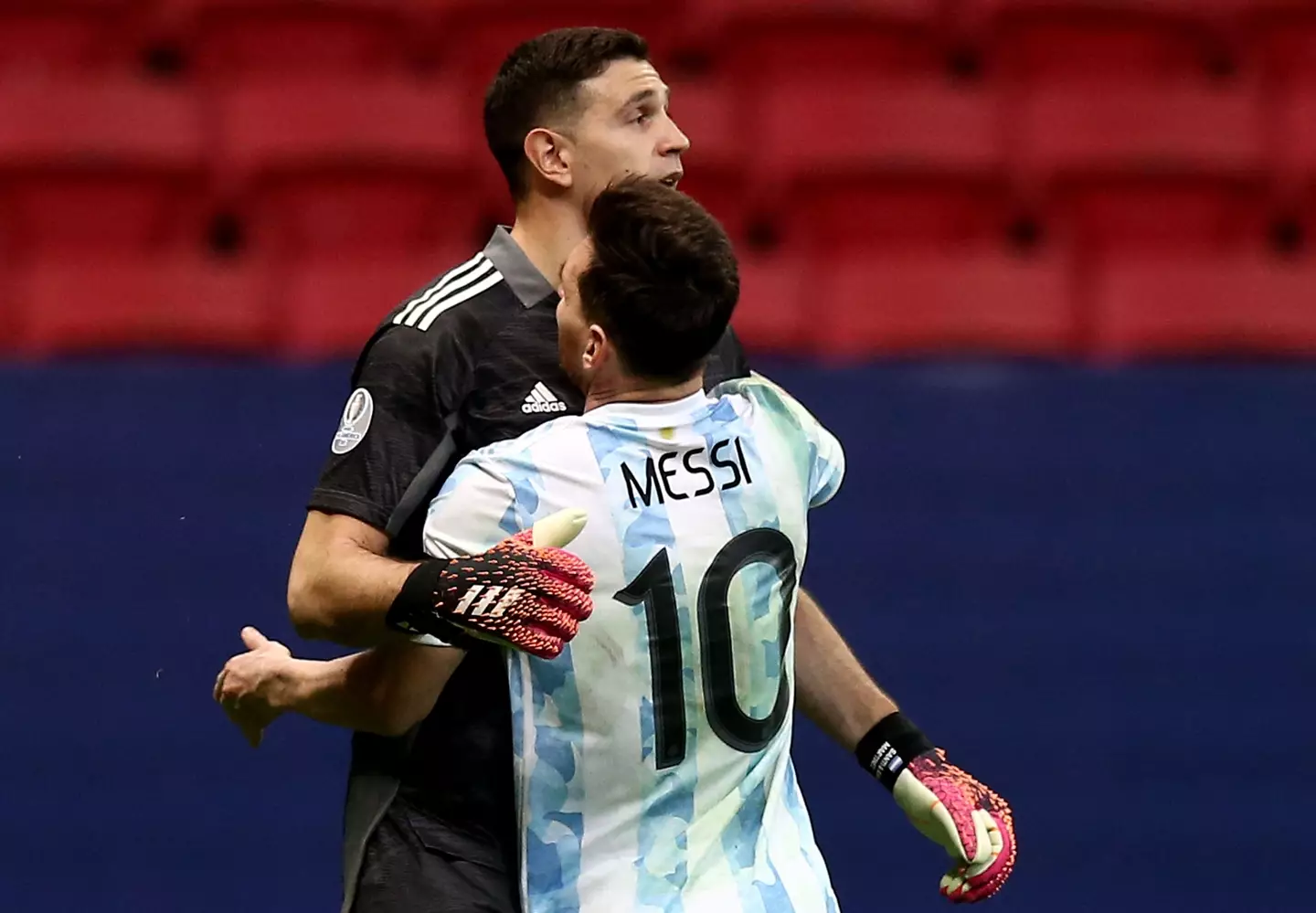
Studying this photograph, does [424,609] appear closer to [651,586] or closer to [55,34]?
[651,586]

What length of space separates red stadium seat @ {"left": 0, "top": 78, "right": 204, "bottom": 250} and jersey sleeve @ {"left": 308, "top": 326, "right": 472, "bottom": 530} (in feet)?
7.20

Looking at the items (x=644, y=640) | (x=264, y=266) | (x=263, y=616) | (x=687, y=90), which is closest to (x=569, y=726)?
(x=644, y=640)

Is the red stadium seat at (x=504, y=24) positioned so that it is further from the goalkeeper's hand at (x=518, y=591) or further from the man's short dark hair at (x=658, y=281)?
the goalkeeper's hand at (x=518, y=591)

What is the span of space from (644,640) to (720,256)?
1.39 ft

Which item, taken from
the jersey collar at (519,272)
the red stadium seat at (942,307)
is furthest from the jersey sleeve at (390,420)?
the red stadium seat at (942,307)

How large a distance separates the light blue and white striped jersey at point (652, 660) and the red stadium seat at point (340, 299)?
6.70 feet

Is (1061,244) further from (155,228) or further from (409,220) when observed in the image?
(155,228)

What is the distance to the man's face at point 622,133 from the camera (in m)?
2.70

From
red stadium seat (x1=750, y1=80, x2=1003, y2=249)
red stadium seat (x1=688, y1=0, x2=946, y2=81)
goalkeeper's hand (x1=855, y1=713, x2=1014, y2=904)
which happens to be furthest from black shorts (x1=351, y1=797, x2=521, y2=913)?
red stadium seat (x1=688, y1=0, x2=946, y2=81)

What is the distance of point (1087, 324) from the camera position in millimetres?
4473

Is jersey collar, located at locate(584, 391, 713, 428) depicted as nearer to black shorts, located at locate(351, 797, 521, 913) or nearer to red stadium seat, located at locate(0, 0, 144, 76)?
black shorts, located at locate(351, 797, 521, 913)

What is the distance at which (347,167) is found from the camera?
4520 mm

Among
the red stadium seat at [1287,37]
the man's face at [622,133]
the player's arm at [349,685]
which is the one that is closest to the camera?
the player's arm at [349,685]

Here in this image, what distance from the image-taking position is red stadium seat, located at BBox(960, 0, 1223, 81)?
4.93 m
